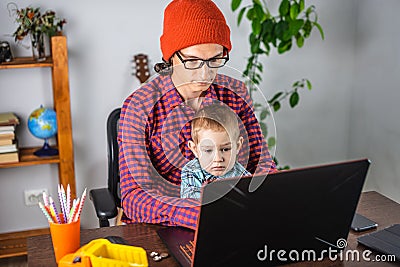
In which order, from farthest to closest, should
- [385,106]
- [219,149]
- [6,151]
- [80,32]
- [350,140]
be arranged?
[350,140] < [385,106] < [80,32] < [6,151] < [219,149]

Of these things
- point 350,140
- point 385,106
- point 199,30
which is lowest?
point 350,140

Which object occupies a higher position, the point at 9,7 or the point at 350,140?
the point at 9,7

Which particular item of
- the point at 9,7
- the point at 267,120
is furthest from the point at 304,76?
the point at 9,7

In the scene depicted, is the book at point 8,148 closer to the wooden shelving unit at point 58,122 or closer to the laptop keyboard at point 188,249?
the wooden shelving unit at point 58,122

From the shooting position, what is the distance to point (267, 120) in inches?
128

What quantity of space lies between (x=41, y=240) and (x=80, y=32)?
1.62 meters

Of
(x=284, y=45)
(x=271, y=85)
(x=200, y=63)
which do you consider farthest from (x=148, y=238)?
(x=271, y=85)

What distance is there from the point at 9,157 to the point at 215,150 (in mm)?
1581

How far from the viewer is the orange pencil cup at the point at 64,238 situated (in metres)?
1.27

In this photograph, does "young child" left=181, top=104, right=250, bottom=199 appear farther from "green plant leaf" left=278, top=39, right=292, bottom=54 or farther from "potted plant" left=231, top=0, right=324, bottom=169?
"green plant leaf" left=278, top=39, right=292, bottom=54

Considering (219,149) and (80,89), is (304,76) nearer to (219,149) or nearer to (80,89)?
(80,89)

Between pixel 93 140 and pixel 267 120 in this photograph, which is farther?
pixel 267 120

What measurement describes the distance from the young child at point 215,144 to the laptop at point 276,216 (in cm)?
22

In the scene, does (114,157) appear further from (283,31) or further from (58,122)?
(283,31)
